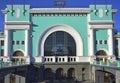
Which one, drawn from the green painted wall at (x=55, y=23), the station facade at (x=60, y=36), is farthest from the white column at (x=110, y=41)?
the green painted wall at (x=55, y=23)

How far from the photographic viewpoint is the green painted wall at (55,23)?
189 feet

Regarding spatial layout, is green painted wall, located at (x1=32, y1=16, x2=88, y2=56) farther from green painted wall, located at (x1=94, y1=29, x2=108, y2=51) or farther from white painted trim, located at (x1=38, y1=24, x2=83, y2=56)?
green painted wall, located at (x1=94, y1=29, x2=108, y2=51)

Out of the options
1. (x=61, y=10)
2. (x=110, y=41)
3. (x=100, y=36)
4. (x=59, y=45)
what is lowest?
(x=59, y=45)

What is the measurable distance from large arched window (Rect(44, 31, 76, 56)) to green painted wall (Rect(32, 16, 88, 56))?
207 centimetres

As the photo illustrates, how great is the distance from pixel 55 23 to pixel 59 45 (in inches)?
180

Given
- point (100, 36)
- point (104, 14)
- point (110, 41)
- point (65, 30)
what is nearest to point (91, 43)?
point (100, 36)

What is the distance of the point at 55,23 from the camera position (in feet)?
189

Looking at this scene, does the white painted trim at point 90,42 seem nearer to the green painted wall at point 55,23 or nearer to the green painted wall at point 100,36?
the green painted wall at point 55,23

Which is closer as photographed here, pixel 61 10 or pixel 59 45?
pixel 61 10

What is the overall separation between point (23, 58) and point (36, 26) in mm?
7161

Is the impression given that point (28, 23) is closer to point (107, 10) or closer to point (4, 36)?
point (4, 36)

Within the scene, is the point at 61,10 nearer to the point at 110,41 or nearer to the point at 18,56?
the point at 110,41

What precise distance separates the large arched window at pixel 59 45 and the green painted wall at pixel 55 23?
2071 mm

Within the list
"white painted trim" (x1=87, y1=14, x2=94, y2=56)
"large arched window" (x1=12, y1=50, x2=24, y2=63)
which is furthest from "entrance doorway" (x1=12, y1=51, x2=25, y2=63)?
"white painted trim" (x1=87, y1=14, x2=94, y2=56)
